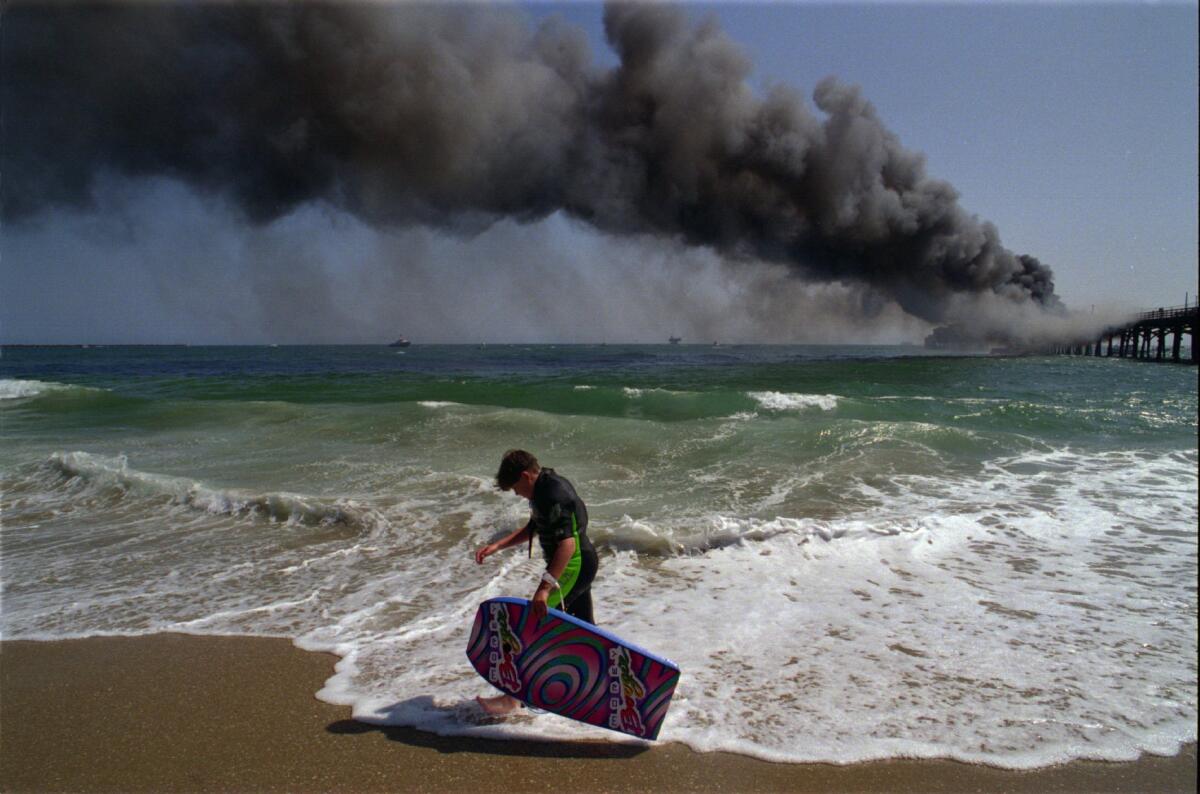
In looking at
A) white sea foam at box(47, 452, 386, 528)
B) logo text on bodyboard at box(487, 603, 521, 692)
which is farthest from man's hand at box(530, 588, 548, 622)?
white sea foam at box(47, 452, 386, 528)

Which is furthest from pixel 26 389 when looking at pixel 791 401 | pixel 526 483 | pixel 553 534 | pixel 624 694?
pixel 624 694

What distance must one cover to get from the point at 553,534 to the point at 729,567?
3.12m

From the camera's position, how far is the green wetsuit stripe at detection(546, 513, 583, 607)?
3479mm

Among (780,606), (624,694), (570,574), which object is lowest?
(780,606)

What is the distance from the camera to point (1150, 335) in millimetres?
56812

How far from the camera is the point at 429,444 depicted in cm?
1354

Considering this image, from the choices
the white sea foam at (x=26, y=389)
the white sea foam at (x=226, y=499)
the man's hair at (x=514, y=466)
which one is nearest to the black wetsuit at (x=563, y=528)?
the man's hair at (x=514, y=466)

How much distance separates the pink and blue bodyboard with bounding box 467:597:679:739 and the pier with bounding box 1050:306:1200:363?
53.7m

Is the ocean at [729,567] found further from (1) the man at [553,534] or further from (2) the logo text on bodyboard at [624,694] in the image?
(1) the man at [553,534]

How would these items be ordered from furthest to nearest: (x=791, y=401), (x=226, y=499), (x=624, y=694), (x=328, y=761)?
1. (x=791, y=401)
2. (x=226, y=499)
3. (x=624, y=694)
4. (x=328, y=761)

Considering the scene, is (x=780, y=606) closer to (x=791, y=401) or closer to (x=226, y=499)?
(x=226, y=499)

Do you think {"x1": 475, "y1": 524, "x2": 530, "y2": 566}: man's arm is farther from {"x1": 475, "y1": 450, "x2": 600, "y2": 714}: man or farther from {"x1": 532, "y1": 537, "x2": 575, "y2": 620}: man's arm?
{"x1": 532, "y1": 537, "x2": 575, "y2": 620}: man's arm

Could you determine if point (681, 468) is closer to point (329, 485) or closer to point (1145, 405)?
point (329, 485)

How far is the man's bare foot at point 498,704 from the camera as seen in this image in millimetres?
3576
